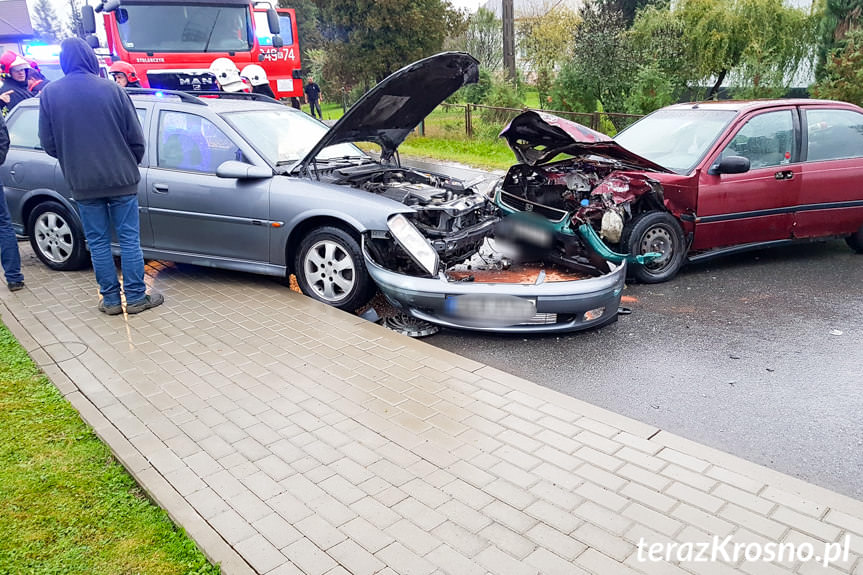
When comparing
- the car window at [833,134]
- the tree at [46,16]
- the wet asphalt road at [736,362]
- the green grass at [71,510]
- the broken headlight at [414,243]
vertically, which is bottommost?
the wet asphalt road at [736,362]

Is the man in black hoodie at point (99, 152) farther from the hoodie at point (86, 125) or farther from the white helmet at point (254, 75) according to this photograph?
the white helmet at point (254, 75)

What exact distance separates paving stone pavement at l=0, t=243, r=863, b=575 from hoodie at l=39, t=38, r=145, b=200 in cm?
127

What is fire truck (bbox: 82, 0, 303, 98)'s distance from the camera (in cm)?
1171

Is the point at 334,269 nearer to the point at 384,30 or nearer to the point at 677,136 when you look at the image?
the point at 677,136

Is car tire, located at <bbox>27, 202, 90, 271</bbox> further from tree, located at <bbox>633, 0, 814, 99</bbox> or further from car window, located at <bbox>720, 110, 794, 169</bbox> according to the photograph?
tree, located at <bbox>633, 0, 814, 99</bbox>

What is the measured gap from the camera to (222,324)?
523cm

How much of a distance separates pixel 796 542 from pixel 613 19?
1601 centimetres

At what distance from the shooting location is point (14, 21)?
2170 cm

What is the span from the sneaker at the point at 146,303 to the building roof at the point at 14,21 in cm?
1987

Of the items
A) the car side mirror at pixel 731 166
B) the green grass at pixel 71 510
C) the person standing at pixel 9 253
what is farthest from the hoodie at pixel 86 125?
the car side mirror at pixel 731 166

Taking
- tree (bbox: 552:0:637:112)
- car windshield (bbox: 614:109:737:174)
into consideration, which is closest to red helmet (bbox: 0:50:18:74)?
car windshield (bbox: 614:109:737:174)

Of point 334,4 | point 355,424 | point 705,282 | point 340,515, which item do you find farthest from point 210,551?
point 334,4

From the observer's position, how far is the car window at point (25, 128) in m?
6.71

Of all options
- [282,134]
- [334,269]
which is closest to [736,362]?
[334,269]
